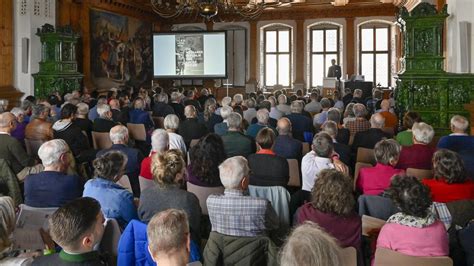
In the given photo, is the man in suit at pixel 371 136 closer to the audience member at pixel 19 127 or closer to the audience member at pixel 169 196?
the audience member at pixel 169 196

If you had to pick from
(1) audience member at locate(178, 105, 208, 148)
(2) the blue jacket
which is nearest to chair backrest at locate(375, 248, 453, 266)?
(2) the blue jacket

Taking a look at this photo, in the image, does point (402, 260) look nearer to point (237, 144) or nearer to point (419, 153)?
point (419, 153)

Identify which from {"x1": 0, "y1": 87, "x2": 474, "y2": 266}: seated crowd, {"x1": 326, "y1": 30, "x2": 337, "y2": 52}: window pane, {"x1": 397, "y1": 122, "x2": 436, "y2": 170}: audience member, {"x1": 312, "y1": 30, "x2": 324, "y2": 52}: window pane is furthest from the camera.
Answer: {"x1": 312, "y1": 30, "x2": 324, "y2": 52}: window pane

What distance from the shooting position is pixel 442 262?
2.83 meters

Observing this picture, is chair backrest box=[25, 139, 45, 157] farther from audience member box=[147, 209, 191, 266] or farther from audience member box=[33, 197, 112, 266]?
audience member box=[147, 209, 191, 266]

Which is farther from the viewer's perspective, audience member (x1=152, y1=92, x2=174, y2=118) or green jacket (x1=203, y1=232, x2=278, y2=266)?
audience member (x1=152, y1=92, x2=174, y2=118)

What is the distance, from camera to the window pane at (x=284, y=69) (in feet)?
70.7

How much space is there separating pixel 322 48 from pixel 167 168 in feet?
59.5

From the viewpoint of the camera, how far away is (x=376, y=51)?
67.5 feet

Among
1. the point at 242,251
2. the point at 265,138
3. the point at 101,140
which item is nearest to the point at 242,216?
the point at 242,251

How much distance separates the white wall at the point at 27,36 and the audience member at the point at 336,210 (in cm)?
1084

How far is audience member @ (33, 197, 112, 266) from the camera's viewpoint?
7.89 feet

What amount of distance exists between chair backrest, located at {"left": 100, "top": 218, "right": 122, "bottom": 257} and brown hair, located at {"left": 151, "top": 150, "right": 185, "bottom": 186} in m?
0.54

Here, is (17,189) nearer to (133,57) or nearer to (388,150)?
(388,150)
